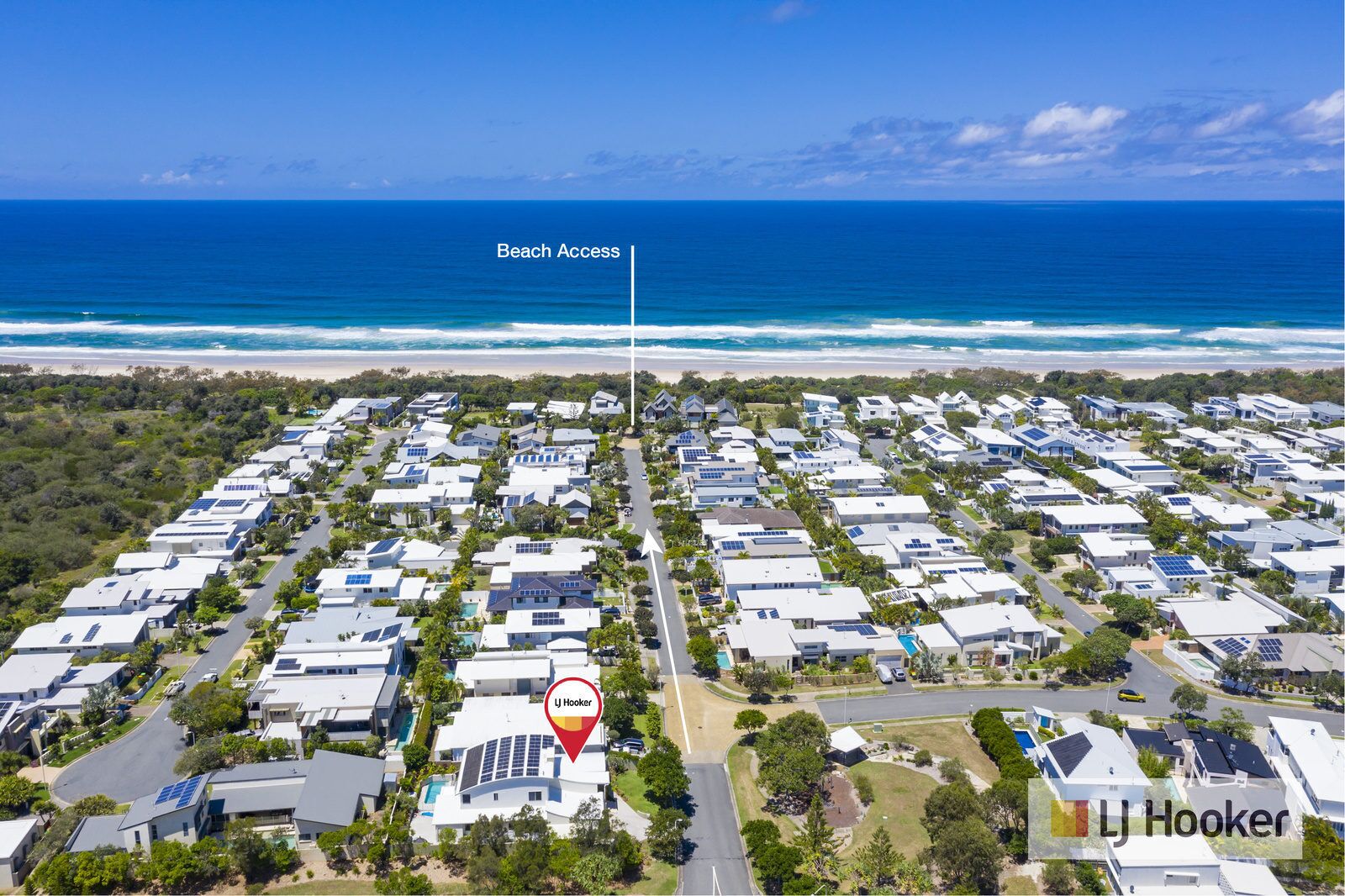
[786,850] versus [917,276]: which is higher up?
[917,276]

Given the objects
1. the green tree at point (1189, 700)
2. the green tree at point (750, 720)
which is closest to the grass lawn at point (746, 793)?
the green tree at point (750, 720)

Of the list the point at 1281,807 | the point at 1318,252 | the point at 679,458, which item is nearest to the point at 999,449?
the point at 679,458

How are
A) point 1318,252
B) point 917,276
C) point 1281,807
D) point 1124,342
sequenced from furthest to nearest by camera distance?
point 1318,252 → point 917,276 → point 1124,342 → point 1281,807

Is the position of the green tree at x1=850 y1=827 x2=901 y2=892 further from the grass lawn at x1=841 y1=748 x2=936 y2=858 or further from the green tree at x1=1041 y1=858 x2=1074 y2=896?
the green tree at x1=1041 y1=858 x2=1074 y2=896

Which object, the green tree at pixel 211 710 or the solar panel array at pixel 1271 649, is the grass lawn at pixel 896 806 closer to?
the solar panel array at pixel 1271 649

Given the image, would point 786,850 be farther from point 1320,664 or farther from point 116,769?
point 1320,664
